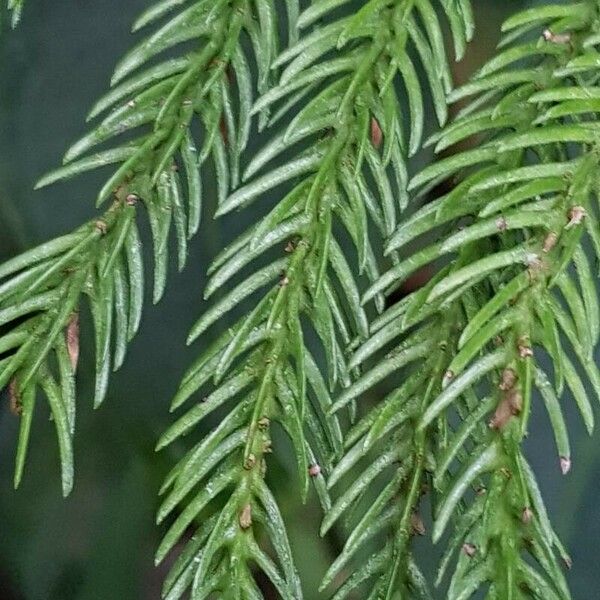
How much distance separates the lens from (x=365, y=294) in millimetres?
267

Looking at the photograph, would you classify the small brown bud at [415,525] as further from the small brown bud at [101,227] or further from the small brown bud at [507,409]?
the small brown bud at [101,227]

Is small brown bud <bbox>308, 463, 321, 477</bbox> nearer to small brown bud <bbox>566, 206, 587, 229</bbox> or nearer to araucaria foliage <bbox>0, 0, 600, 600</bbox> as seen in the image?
araucaria foliage <bbox>0, 0, 600, 600</bbox>

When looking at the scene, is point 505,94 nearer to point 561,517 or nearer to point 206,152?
point 206,152

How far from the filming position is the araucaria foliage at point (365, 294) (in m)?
0.24

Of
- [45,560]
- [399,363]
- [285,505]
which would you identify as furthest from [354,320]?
[45,560]

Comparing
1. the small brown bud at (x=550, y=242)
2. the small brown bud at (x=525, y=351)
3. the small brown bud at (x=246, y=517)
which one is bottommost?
the small brown bud at (x=246, y=517)

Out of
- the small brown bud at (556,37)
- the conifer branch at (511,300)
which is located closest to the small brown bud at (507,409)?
the conifer branch at (511,300)

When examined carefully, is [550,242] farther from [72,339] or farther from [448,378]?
[72,339]

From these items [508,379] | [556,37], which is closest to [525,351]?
[508,379]

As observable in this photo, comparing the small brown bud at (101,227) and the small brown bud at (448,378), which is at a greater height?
the small brown bud at (101,227)

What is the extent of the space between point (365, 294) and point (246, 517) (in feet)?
0.28

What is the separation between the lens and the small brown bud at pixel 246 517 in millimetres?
257

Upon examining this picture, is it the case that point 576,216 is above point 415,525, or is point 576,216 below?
above

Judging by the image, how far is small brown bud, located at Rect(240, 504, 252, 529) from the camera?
0.84ft
